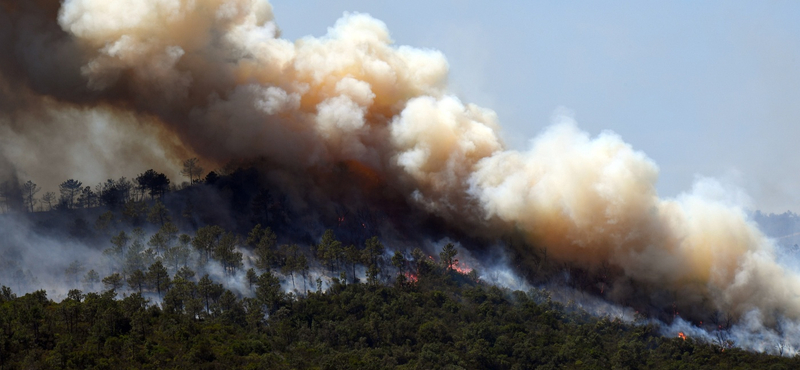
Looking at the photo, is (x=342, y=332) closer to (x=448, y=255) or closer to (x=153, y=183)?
(x=448, y=255)

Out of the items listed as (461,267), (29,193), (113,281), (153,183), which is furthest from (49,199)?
(461,267)

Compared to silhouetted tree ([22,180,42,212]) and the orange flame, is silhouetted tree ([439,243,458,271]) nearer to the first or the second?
the orange flame

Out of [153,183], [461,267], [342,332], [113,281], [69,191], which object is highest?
[69,191]

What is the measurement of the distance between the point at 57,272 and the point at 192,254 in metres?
13.8

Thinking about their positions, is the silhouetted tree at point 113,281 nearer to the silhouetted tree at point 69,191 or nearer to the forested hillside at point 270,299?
the forested hillside at point 270,299

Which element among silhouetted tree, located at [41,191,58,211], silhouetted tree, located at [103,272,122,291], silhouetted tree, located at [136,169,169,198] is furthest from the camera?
silhouetted tree, located at [41,191,58,211]

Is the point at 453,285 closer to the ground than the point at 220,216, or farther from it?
closer to the ground

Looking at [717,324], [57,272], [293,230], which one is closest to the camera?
[57,272]

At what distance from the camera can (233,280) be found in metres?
113

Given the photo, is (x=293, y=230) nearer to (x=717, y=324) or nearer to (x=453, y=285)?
(x=453, y=285)

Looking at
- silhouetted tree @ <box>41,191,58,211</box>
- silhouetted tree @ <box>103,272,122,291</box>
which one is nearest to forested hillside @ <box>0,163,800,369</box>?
silhouetted tree @ <box>103,272,122,291</box>

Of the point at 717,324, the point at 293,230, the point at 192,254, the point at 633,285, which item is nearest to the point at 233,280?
the point at 192,254

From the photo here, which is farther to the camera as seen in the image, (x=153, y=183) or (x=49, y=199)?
(x=49, y=199)

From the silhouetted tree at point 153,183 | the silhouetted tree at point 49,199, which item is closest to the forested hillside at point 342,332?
the silhouetted tree at point 153,183
